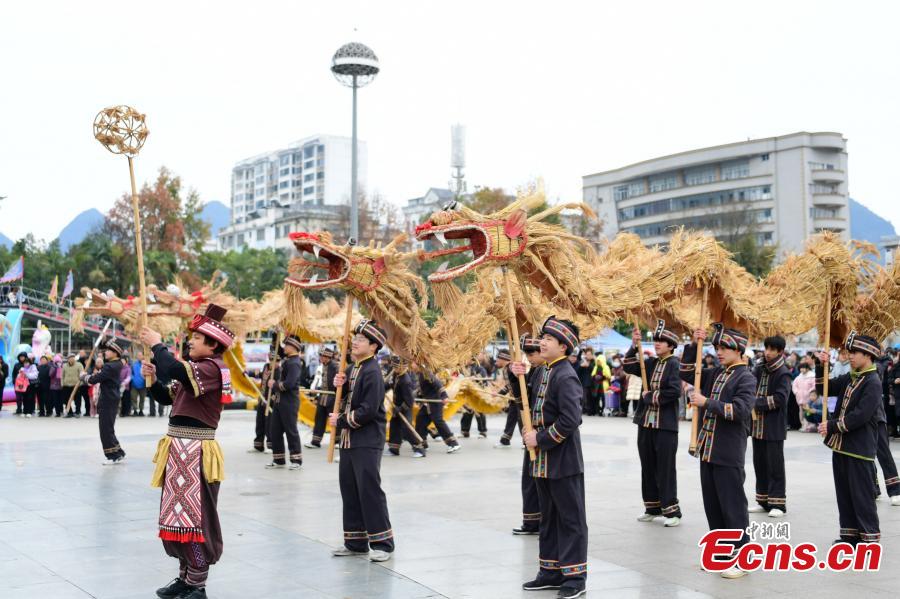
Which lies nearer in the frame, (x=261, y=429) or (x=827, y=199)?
(x=261, y=429)

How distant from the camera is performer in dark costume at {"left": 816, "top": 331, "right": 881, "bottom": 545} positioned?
7062mm

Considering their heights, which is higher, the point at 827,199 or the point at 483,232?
the point at 827,199

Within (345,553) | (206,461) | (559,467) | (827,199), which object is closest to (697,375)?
(559,467)

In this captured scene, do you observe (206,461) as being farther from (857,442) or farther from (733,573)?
(857,442)

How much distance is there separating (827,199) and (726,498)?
182 ft

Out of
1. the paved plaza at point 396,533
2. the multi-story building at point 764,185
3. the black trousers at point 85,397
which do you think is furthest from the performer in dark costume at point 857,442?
the multi-story building at point 764,185

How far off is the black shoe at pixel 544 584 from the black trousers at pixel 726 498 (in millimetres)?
1463

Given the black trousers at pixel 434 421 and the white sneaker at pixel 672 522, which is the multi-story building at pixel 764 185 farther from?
the white sneaker at pixel 672 522

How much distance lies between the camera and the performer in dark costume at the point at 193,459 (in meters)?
5.62

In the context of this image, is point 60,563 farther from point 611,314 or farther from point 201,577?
point 611,314

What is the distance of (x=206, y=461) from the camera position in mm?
5738

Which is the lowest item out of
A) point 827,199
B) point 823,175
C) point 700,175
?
point 827,199

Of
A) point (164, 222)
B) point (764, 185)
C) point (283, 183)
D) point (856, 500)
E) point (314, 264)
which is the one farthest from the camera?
point (283, 183)

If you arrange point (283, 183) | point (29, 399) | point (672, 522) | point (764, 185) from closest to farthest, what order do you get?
point (672, 522) < point (29, 399) < point (764, 185) < point (283, 183)
